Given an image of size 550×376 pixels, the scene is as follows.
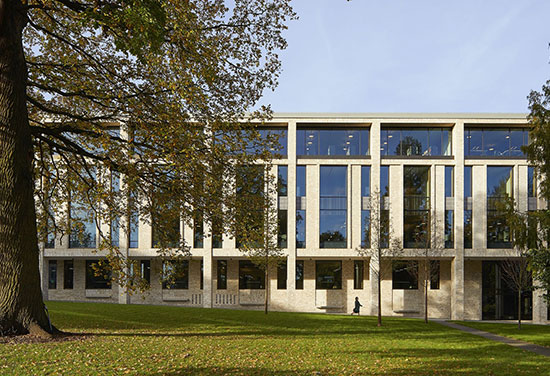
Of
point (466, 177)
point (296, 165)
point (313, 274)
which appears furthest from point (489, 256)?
point (296, 165)

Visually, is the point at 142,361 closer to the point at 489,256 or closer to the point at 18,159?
the point at 18,159

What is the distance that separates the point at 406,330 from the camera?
71.4 ft

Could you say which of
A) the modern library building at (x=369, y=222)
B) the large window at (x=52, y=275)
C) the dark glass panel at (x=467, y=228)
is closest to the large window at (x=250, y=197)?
the modern library building at (x=369, y=222)

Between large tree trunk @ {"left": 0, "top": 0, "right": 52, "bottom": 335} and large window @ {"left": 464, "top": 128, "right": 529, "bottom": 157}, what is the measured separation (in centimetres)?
3337

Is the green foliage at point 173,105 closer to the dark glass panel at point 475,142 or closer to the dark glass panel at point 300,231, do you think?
the dark glass panel at point 300,231

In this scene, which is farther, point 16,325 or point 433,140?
point 433,140

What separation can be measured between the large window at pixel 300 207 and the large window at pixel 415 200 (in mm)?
7886

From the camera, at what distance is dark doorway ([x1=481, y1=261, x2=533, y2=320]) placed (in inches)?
1476

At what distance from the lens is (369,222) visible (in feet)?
120

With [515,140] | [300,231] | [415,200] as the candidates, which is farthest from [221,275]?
[515,140]

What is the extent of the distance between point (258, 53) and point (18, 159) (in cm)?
694

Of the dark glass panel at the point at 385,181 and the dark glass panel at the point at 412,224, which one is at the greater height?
the dark glass panel at the point at 385,181

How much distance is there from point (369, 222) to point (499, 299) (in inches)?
476

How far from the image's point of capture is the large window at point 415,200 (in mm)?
37219
